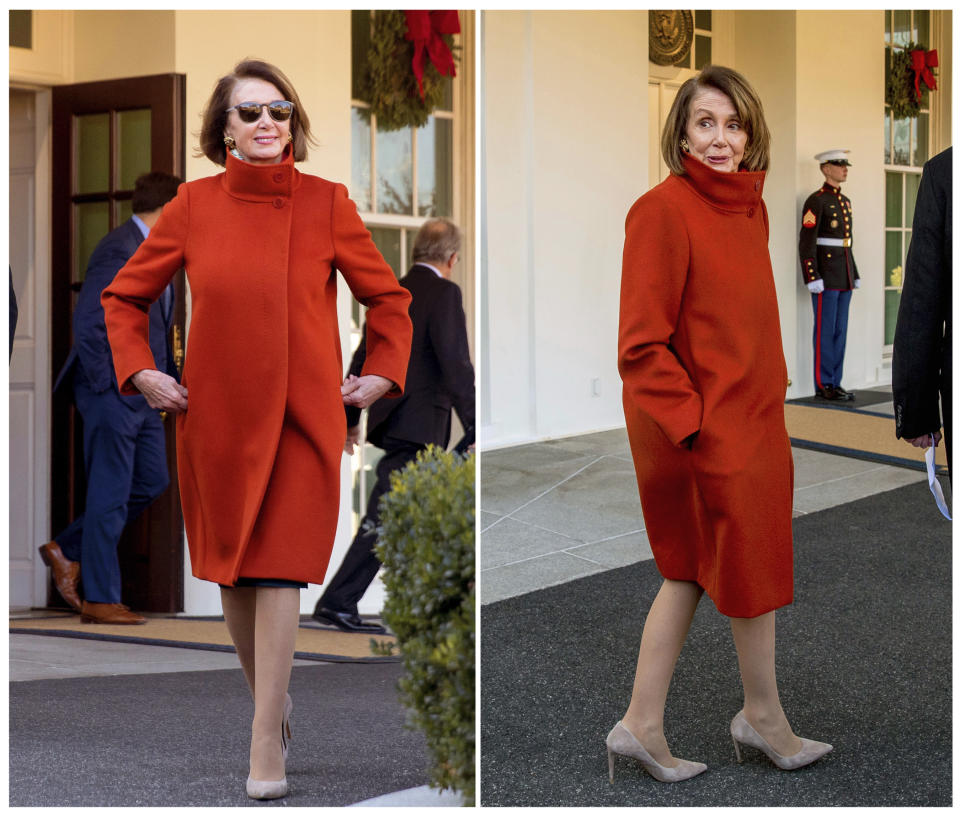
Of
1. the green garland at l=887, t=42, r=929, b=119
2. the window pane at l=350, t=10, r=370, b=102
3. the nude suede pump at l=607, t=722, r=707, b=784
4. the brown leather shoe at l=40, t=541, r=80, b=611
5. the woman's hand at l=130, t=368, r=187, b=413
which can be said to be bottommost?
the nude suede pump at l=607, t=722, r=707, b=784

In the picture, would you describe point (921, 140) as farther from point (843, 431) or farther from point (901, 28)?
point (843, 431)

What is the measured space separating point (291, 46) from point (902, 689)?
239cm

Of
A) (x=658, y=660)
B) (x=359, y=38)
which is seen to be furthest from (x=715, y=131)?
(x=359, y=38)

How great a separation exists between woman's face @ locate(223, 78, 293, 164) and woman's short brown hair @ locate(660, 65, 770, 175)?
66 cm

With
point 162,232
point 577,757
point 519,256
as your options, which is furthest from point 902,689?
point 519,256

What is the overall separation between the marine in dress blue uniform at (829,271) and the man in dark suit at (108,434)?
69.2 inches

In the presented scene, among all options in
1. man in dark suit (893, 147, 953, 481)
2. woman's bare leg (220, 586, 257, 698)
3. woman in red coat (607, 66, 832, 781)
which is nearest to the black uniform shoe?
woman's bare leg (220, 586, 257, 698)

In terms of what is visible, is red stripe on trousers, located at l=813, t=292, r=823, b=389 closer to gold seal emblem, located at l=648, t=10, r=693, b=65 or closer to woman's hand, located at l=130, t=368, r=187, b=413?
gold seal emblem, located at l=648, t=10, r=693, b=65

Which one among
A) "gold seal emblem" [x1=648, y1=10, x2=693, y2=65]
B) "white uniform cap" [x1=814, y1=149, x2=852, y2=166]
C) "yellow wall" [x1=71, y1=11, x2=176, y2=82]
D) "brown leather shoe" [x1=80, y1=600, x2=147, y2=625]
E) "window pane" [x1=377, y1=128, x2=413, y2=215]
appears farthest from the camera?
"window pane" [x1=377, y1=128, x2=413, y2=215]

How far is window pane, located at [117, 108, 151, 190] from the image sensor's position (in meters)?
3.83

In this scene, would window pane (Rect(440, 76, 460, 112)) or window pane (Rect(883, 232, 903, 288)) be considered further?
window pane (Rect(440, 76, 460, 112))

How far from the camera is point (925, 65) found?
287cm

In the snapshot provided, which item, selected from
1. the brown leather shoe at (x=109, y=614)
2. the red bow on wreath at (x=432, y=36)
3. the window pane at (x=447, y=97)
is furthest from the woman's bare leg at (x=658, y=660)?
the window pane at (x=447, y=97)

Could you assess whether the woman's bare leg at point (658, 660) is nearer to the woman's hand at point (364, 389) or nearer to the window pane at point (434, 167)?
the woman's hand at point (364, 389)
